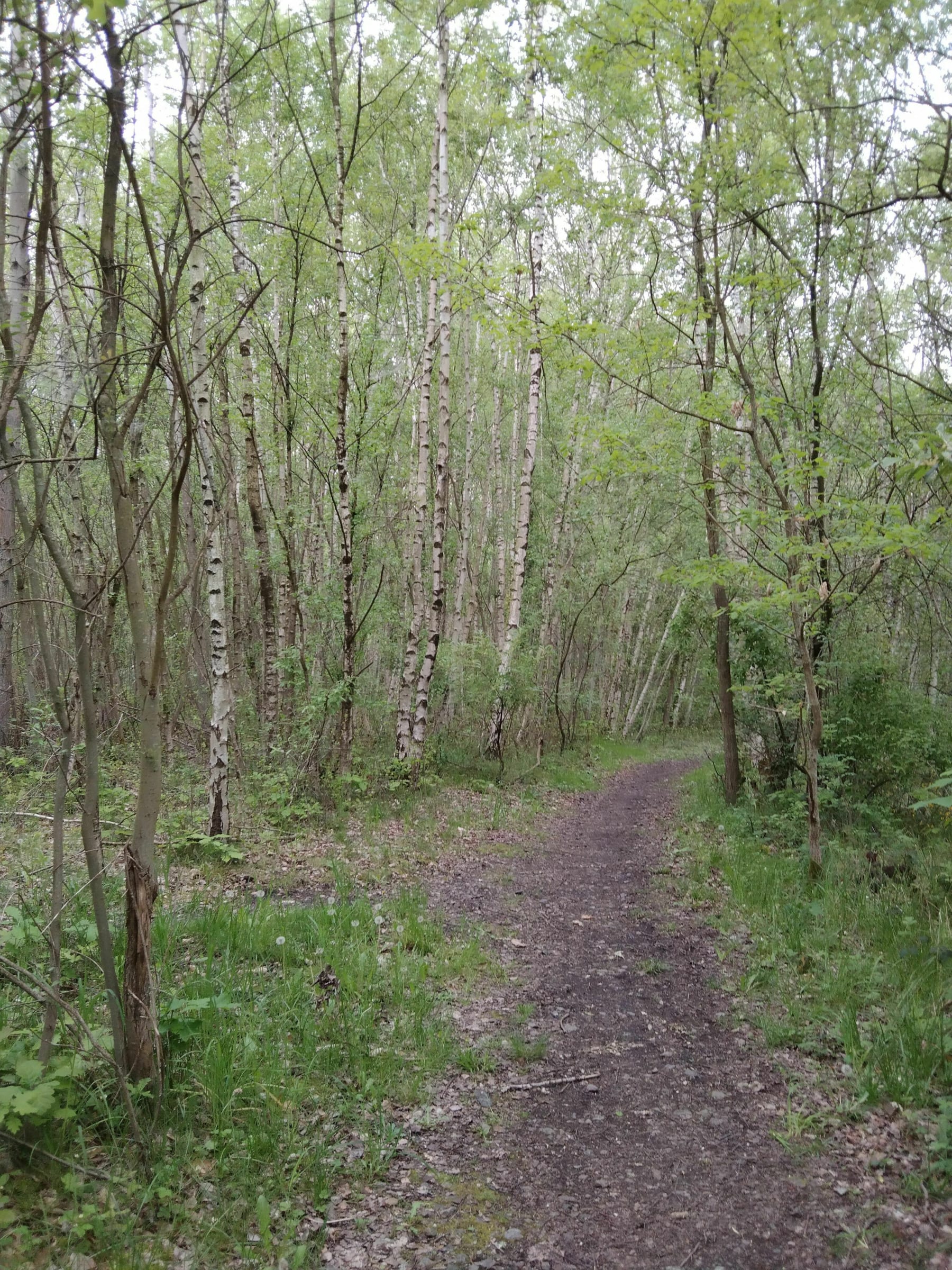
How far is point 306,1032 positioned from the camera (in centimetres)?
371

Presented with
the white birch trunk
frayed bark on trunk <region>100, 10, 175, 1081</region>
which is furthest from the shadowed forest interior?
the white birch trunk

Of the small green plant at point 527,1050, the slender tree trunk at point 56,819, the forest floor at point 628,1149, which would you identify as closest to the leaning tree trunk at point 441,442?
the forest floor at point 628,1149

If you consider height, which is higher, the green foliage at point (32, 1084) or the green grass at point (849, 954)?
the green foliage at point (32, 1084)

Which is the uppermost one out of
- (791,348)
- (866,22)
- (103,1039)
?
(866,22)

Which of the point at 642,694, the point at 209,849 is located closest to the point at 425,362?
the point at 209,849

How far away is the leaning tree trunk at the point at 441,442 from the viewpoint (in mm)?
9492

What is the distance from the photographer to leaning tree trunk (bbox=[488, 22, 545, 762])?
413 inches

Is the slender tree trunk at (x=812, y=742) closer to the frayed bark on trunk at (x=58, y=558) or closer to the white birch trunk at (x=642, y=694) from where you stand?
the frayed bark on trunk at (x=58, y=558)

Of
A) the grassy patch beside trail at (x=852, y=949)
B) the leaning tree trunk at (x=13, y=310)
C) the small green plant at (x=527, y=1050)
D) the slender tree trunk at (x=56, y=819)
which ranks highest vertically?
the leaning tree trunk at (x=13, y=310)

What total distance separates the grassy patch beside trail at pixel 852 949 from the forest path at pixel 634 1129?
1.11 feet

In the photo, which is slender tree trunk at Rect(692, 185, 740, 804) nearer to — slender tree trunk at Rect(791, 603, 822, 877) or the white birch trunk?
slender tree trunk at Rect(791, 603, 822, 877)

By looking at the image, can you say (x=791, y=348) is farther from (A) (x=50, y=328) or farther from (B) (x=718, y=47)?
(A) (x=50, y=328)

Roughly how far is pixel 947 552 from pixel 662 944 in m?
4.05

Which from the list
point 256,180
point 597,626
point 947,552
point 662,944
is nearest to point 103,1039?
point 662,944
